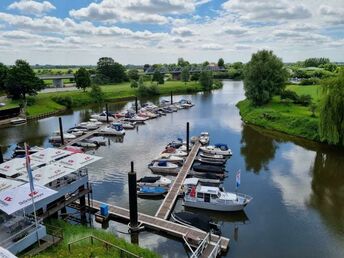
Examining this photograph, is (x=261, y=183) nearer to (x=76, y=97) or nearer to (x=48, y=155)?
(x=48, y=155)

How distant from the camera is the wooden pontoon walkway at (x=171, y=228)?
2131 centimetres

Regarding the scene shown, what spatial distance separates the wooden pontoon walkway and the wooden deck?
1174 mm

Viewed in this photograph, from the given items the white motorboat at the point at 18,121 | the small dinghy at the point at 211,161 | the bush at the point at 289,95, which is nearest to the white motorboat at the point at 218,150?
the small dinghy at the point at 211,161

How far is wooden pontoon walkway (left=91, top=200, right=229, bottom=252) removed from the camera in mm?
21312

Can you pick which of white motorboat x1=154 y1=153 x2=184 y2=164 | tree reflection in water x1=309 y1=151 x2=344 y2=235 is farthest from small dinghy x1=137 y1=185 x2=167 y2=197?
tree reflection in water x1=309 y1=151 x2=344 y2=235

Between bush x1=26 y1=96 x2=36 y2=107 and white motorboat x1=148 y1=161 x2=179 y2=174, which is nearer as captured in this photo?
white motorboat x1=148 y1=161 x2=179 y2=174

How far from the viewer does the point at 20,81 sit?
7256cm

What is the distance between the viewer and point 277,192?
30.6 m

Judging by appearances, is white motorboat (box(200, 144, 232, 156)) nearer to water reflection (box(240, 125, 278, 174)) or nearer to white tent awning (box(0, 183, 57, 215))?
water reflection (box(240, 125, 278, 174))

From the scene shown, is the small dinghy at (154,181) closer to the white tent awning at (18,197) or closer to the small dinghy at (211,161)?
the small dinghy at (211,161)

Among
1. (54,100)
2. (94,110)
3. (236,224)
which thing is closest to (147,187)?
(236,224)

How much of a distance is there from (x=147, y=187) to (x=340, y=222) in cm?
1746

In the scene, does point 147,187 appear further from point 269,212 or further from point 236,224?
point 269,212

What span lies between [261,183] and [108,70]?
4209 inches
